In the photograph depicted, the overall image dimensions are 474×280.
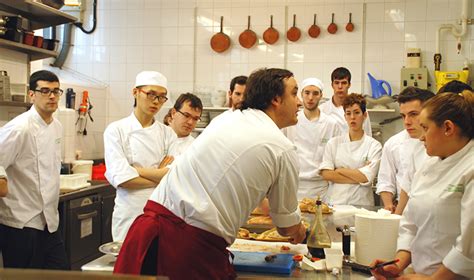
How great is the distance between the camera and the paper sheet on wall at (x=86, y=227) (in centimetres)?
399

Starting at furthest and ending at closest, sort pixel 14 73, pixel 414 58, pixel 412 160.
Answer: pixel 414 58
pixel 14 73
pixel 412 160

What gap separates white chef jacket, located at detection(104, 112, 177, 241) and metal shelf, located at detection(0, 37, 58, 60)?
1.41m

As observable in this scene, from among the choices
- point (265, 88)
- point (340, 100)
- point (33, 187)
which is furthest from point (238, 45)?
point (265, 88)

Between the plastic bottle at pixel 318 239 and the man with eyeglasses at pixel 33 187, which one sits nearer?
the plastic bottle at pixel 318 239

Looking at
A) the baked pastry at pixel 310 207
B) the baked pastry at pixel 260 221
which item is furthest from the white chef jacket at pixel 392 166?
the baked pastry at pixel 260 221

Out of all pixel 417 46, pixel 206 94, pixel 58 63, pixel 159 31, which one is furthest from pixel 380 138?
pixel 58 63

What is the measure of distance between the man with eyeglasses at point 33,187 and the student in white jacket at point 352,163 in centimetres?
187

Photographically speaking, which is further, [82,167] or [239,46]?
[239,46]

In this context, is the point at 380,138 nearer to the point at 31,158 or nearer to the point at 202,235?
the point at 31,158

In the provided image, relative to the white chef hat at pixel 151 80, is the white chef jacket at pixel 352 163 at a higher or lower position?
lower

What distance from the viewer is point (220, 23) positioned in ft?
18.9

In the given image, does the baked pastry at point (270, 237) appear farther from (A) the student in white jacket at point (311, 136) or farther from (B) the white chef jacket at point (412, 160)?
(A) the student in white jacket at point (311, 136)

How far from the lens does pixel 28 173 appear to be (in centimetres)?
298

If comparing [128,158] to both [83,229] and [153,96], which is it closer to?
[153,96]
